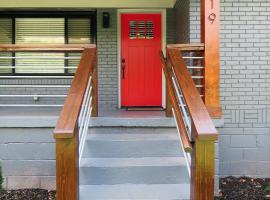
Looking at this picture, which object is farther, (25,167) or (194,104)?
(25,167)

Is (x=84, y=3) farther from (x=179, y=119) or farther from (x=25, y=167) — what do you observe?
(x=179, y=119)

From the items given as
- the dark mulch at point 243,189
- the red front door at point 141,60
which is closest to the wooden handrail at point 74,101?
the dark mulch at point 243,189

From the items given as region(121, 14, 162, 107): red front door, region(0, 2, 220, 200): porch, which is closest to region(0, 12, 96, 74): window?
region(121, 14, 162, 107): red front door

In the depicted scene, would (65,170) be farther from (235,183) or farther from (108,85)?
(108,85)

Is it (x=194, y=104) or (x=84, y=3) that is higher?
(x=84, y=3)

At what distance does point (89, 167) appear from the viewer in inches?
187

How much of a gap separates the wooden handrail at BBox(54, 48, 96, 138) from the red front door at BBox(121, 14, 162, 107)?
2981mm

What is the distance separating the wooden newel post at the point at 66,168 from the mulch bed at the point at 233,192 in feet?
5.26

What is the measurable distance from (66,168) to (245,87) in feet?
12.4

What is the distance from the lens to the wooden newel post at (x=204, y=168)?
3.71 m

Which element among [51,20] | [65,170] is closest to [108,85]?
[51,20]

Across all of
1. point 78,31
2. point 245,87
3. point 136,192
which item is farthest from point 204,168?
point 78,31

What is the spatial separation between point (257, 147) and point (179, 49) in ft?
7.36

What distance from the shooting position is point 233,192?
5773 millimetres
